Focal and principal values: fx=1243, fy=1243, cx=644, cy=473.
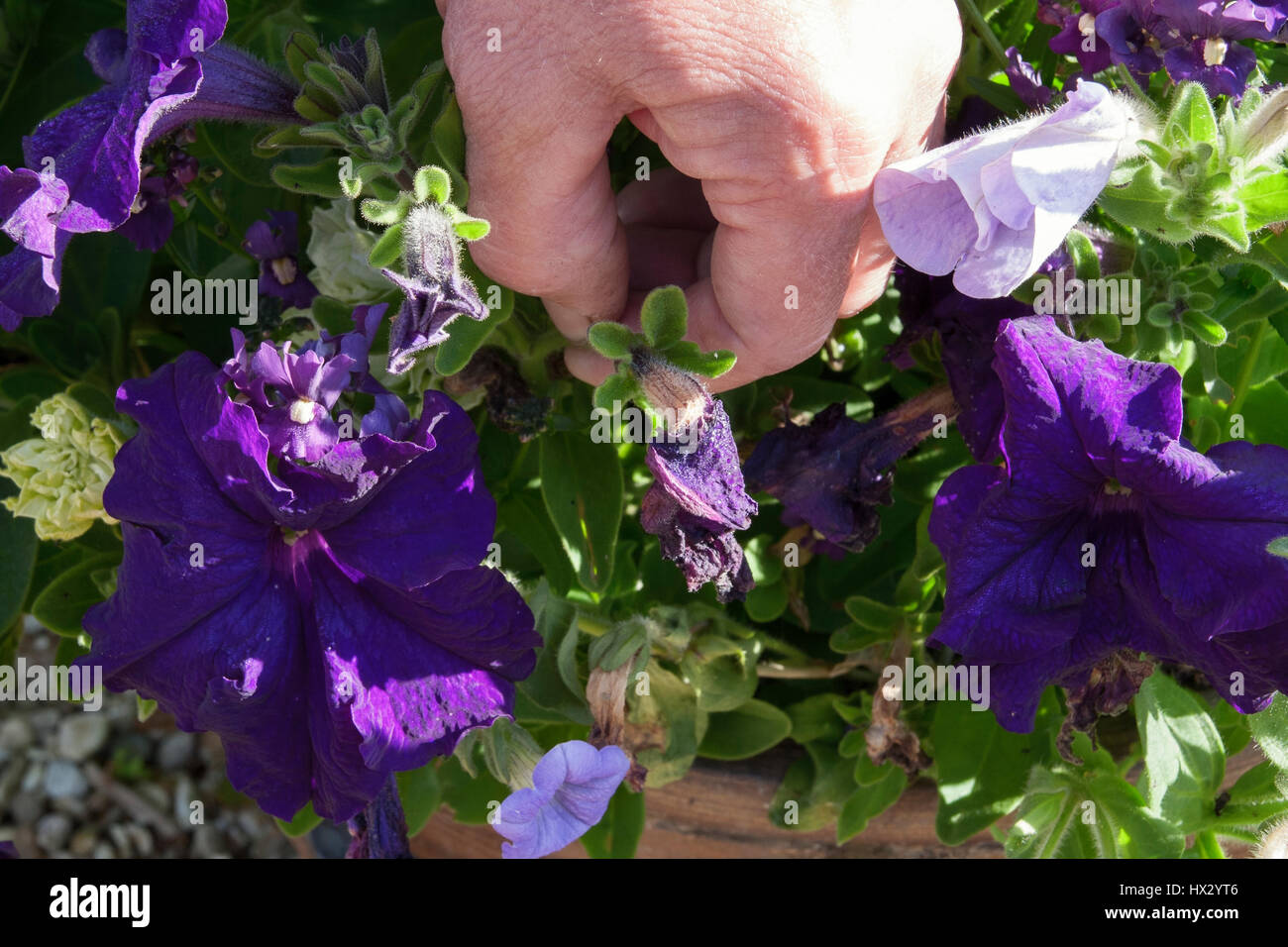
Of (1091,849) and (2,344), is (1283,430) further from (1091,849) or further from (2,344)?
(2,344)

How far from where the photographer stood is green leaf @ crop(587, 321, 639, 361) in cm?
76

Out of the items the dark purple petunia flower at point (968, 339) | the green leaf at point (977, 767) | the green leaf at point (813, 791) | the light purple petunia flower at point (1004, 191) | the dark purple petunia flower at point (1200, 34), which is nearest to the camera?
the light purple petunia flower at point (1004, 191)

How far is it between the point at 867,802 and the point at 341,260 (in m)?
0.68

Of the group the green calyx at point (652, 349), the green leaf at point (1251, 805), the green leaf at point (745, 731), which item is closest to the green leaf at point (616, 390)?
the green calyx at point (652, 349)

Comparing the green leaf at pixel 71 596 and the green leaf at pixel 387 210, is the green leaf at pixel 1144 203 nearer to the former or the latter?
the green leaf at pixel 387 210

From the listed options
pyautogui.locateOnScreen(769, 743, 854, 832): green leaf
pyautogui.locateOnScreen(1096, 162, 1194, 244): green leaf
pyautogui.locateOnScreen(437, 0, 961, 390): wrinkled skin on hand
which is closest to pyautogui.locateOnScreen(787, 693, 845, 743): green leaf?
pyautogui.locateOnScreen(769, 743, 854, 832): green leaf

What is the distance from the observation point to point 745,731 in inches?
46.1

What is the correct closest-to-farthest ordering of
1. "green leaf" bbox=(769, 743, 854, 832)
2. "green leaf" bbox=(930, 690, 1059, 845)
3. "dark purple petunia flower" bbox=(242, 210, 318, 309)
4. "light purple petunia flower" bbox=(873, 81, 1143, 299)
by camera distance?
"light purple petunia flower" bbox=(873, 81, 1143, 299)
"dark purple petunia flower" bbox=(242, 210, 318, 309)
"green leaf" bbox=(930, 690, 1059, 845)
"green leaf" bbox=(769, 743, 854, 832)

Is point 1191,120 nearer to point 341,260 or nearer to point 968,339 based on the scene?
point 968,339

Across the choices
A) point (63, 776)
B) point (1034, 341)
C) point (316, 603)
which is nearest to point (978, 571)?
point (1034, 341)

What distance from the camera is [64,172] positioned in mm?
700

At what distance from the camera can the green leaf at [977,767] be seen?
3.57 feet

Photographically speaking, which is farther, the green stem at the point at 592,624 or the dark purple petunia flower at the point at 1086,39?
the green stem at the point at 592,624

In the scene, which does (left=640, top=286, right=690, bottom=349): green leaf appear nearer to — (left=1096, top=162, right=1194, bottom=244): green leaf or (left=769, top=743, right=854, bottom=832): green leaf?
(left=1096, top=162, right=1194, bottom=244): green leaf
